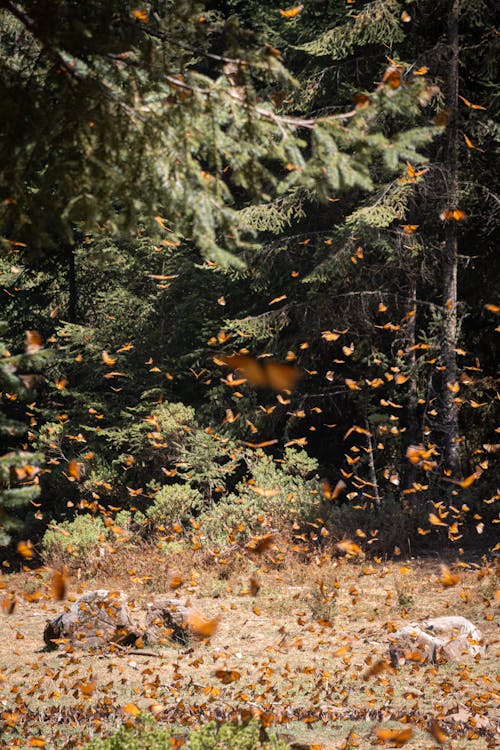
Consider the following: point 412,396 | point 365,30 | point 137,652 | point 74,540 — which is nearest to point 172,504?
point 74,540

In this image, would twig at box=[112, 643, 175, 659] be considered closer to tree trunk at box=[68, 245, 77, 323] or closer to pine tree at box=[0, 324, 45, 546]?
pine tree at box=[0, 324, 45, 546]

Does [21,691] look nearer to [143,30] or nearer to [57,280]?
[143,30]

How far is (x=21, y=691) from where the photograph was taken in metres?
7.39

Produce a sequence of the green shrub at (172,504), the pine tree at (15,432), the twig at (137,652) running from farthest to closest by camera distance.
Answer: the green shrub at (172,504) → the twig at (137,652) → the pine tree at (15,432)

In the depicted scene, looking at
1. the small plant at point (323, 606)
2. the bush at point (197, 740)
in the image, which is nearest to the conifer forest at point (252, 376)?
the bush at point (197, 740)

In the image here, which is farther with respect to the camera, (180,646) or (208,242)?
(180,646)

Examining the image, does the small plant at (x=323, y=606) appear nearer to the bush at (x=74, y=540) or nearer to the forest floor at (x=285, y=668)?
the forest floor at (x=285, y=668)

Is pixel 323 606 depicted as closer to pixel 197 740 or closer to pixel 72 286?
pixel 197 740

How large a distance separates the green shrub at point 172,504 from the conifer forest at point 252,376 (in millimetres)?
59

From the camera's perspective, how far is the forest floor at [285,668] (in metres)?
6.16

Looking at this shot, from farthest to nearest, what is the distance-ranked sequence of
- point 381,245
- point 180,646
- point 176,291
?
1. point 176,291
2. point 381,245
3. point 180,646

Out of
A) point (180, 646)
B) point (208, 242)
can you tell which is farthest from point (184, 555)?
point (208, 242)

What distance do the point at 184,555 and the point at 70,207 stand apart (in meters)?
9.52

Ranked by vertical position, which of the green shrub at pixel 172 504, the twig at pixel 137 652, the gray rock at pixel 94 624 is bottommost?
the twig at pixel 137 652
